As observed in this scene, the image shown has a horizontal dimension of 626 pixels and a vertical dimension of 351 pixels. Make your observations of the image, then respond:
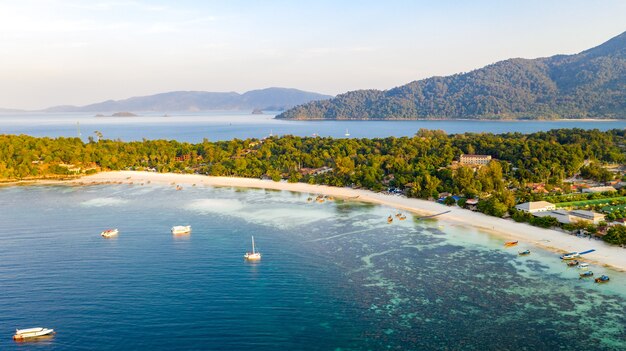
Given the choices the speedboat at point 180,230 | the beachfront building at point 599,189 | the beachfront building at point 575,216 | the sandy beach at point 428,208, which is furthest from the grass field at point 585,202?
the speedboat at point 180,230

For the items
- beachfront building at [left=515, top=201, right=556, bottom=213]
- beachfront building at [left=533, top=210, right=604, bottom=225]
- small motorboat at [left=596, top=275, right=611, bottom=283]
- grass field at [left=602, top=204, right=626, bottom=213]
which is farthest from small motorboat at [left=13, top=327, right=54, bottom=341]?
grass field at [left=602, top=204, right=626, bottom=213]

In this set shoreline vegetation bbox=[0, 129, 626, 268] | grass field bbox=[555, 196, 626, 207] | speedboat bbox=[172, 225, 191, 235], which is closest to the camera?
speedboat bbox=[172, 225, 191, 235]

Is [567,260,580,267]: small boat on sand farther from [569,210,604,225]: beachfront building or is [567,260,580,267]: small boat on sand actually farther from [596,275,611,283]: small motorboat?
[569,210,604,225]: beachfront building

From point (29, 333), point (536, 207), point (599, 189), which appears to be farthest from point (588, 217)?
point (29, 333)

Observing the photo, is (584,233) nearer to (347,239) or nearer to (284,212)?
(347,239)

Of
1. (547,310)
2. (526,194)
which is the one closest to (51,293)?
(547,310)
